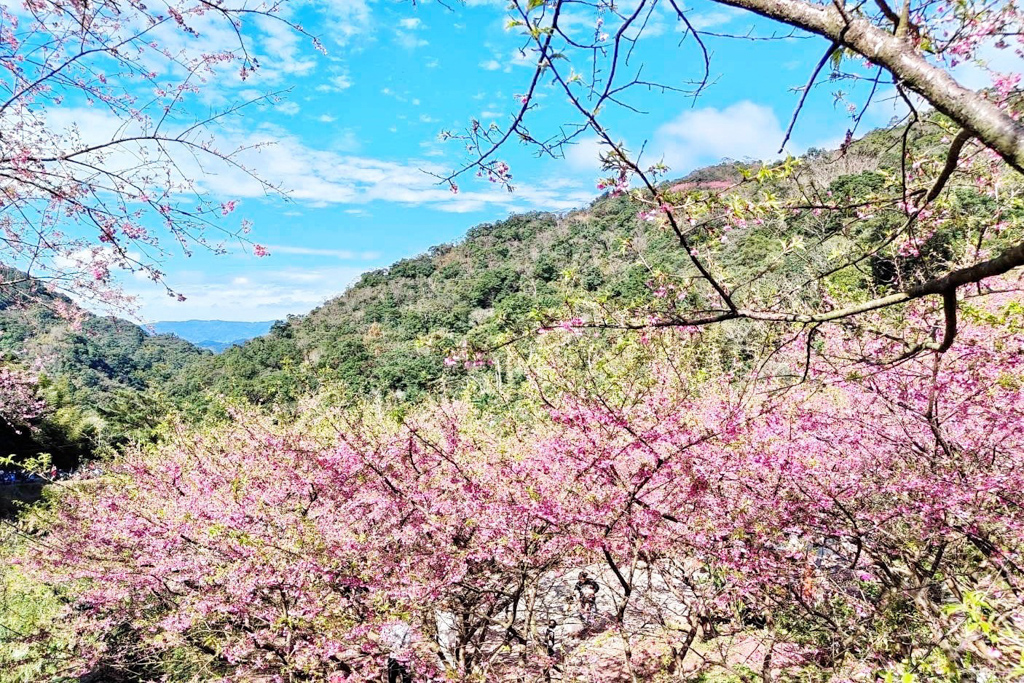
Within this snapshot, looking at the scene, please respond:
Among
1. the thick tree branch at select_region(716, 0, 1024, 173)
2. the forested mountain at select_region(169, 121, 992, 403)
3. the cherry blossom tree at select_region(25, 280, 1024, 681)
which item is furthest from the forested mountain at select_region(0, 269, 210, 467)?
the forested mountain at select_region(169, 121, 992, 403)

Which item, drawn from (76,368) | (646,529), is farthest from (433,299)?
(646,529)

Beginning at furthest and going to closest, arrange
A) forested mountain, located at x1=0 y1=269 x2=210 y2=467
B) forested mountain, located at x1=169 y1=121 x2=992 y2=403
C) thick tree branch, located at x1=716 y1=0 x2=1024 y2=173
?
1. forested mountain, located at x1=169 y1=121 x2=992 y2=403
2. forested mountain, located at x1=0 y1=269 x2=210 y2=467
3. thick tree branch, located at x1=716 y1=0 x2=1024 y2=173

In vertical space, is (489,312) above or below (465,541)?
above

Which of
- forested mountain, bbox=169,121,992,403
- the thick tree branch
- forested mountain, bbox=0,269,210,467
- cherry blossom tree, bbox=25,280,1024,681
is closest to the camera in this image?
the thick tree branch

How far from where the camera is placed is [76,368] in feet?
122

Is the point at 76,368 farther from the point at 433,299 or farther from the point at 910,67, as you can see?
the point at 910,67

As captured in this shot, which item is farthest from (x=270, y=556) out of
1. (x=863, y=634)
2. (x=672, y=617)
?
(x=863, y=634)

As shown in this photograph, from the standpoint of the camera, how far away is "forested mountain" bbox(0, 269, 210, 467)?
124 inches

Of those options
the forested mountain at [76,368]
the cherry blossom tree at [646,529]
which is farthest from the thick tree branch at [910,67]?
the forested mountain at [76,368]

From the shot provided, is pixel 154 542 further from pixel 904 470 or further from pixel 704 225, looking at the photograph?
pixel 904 470

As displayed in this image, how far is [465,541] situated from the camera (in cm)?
466

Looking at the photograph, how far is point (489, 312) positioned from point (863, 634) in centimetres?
3047

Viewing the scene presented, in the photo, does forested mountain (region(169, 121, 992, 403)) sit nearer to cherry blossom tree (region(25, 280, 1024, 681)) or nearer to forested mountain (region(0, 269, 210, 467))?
forested mountain (region(0, 269, 210, 467))

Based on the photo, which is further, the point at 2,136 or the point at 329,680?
the point at 329,680
